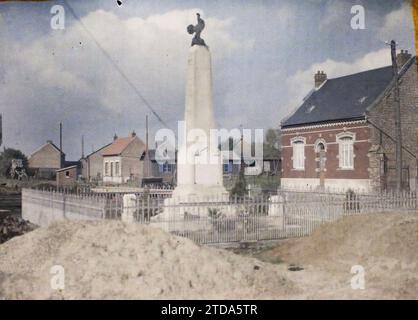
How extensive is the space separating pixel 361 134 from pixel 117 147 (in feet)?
95.0

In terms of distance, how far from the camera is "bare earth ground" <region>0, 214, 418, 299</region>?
711 cm

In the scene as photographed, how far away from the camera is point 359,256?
30.6ft

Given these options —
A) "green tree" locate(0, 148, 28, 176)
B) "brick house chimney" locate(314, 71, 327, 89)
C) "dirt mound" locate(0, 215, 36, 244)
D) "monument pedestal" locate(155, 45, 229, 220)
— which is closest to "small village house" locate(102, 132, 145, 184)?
"green tree" locate(0, 148, 28, 176)

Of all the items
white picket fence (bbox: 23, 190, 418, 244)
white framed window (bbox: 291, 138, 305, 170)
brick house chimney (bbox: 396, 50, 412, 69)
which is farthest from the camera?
white framed window (bbox: 291, 138, 305, 170)

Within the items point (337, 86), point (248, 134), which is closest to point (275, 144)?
point (337, 86)

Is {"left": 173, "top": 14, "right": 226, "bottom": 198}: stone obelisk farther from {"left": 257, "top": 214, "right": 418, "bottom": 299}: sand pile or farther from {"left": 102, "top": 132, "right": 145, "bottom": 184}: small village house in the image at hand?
{"left": 102, "top": 132, "right": 145, "bottom": 184}: small village house

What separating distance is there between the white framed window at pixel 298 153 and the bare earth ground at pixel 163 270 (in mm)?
19558

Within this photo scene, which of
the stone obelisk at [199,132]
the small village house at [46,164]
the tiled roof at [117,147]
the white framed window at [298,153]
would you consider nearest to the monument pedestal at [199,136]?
the stone obelisk at [199,132]

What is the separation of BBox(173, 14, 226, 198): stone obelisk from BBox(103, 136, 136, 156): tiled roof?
3295 cm

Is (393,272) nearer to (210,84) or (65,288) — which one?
(65,288)

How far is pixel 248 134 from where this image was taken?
1842 cm

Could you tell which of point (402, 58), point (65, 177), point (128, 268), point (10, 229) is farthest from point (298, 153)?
point (128, 268)

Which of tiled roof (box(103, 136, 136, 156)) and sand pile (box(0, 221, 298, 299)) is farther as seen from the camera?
tiled roof (box(103, 136, 136, 156))

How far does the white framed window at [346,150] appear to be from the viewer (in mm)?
25375
